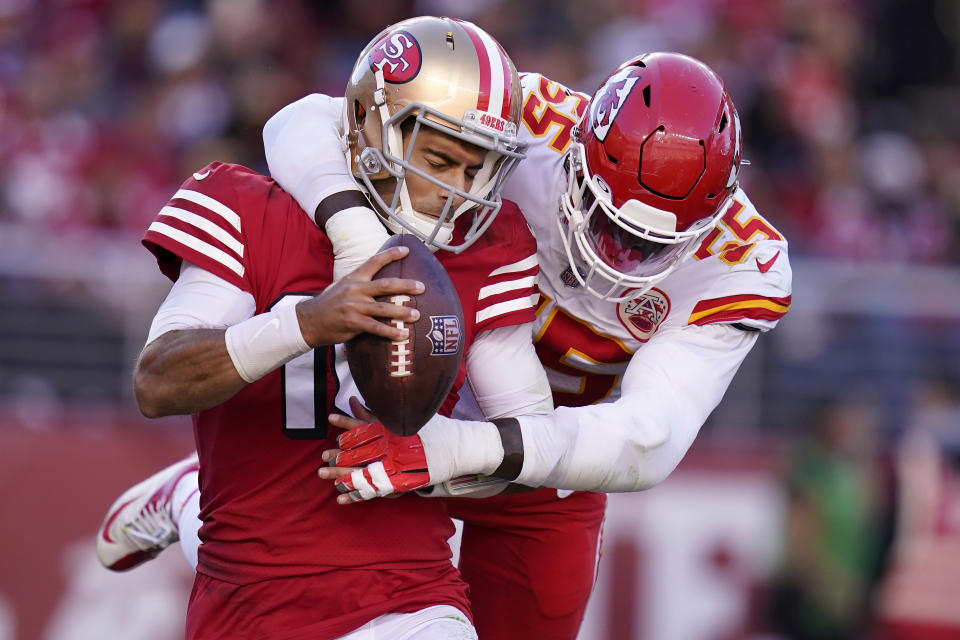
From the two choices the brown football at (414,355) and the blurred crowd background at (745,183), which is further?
the blurred crowd background at (745,183)

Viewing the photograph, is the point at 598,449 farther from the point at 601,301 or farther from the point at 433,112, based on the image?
the point at 433,112

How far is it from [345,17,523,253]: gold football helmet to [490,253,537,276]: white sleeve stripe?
0.11 m

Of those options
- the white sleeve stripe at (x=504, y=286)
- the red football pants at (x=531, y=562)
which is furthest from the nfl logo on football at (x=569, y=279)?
the red football pants at (x=531, y=562)

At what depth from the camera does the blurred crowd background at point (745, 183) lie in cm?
599

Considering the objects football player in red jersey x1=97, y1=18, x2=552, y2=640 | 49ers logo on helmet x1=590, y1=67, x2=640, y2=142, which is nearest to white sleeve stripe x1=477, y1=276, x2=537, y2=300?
football player in red jersey x1=97, y1=18, x2=552, y2=640

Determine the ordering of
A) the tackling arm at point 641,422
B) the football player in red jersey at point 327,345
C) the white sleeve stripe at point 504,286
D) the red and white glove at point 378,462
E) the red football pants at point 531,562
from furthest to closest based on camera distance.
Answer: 1. the red football pants at point 531,562
2. the white sleeve stripe at point 504,286
3. the tackling arm at point 641,422
4. the football player in red jersey at point 327,345
5. the red and white glove at point 378,462

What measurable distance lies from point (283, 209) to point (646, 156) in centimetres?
88

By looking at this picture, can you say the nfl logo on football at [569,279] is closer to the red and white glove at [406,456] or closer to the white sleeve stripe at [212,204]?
the red and white glove at [406,456]

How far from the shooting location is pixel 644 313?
3484 mm

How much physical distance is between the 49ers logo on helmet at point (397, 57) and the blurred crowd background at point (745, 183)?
3.08 metres

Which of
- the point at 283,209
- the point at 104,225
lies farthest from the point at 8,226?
the point at 283,209

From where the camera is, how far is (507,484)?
9.95ft

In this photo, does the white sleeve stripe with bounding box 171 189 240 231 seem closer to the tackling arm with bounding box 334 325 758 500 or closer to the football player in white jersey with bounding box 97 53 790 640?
the football player in white jersey with bounding box 97 53 790 640

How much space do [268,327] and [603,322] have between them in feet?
4.02
